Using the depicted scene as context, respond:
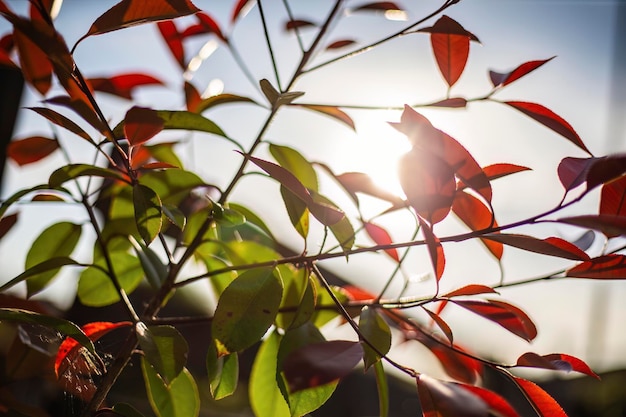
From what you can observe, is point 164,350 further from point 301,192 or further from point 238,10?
point 238,10

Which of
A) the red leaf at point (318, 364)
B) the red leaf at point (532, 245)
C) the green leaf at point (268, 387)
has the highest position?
the red leaf at point (532, 245)

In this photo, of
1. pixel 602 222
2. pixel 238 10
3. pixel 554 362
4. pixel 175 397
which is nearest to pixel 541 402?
pixel 554 362

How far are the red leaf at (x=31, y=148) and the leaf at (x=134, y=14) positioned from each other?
0.34 metres

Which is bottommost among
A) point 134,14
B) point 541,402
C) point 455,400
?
point 541,402

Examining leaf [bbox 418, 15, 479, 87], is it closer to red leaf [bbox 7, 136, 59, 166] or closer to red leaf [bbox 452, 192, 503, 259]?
red leaf [bbox 452, 192, 503, 259]

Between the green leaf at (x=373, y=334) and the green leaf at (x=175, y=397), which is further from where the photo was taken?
the green leaf at (x=175, y=397)

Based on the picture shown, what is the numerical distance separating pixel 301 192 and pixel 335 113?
0.22 m

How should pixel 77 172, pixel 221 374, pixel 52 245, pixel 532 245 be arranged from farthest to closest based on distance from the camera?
pixel 52 245 → pixel 221 374 → pixel 77 172 → pixel 532 245

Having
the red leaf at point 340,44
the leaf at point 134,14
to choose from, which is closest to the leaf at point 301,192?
the leaf at point 134,14

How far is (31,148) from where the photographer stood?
2.44 ft

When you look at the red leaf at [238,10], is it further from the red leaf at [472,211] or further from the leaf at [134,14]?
the red leaf at [472,211]

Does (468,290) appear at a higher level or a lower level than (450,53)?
lower

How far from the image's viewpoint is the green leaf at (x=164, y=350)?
1.43ft

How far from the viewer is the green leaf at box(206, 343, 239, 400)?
1.87 feet
